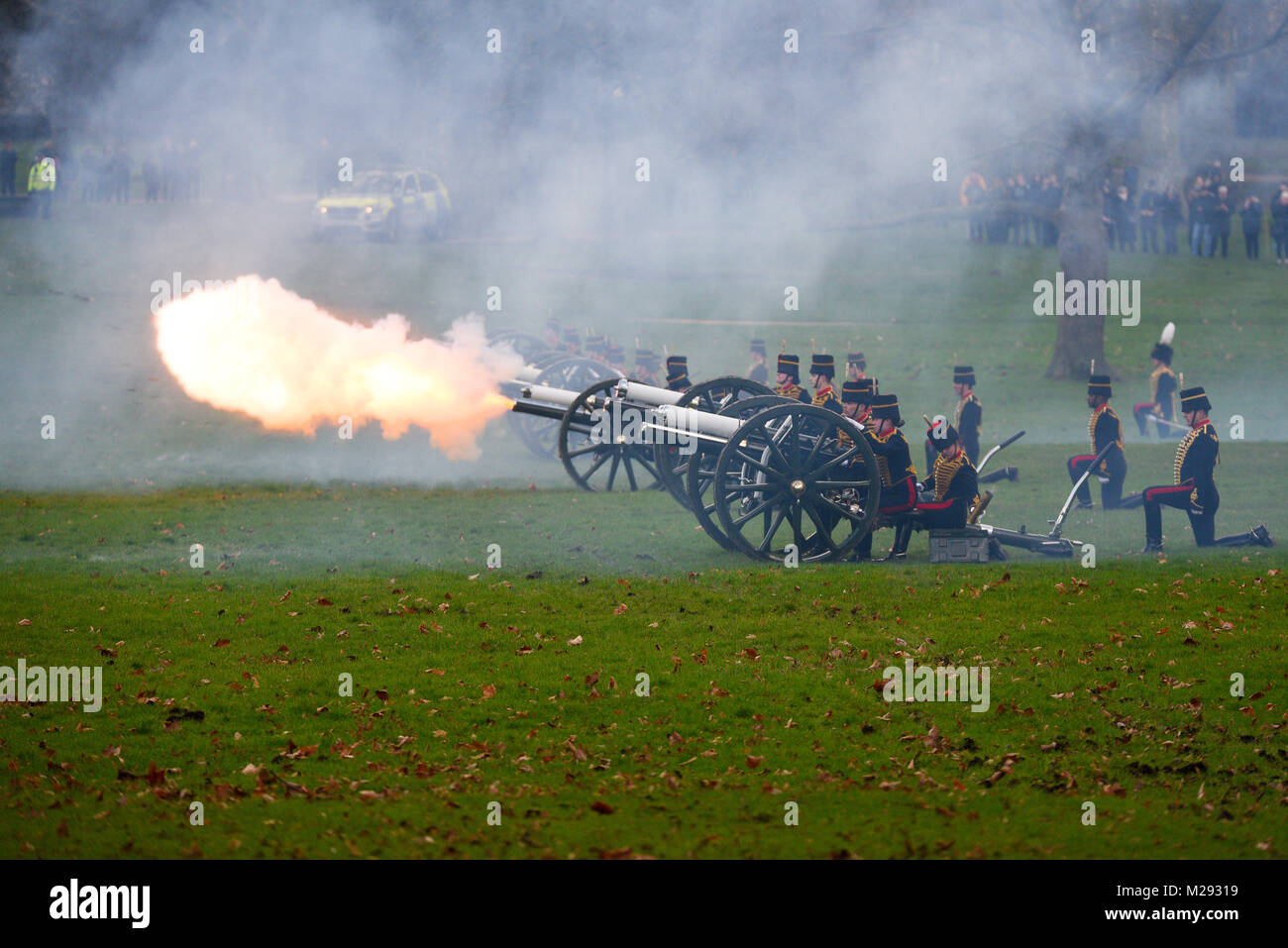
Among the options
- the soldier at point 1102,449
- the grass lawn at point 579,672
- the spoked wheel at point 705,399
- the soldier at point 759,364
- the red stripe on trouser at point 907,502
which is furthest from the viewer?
the soldier at point 759,364

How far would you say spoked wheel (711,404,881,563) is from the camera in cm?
1365

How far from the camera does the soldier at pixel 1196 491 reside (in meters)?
14.4

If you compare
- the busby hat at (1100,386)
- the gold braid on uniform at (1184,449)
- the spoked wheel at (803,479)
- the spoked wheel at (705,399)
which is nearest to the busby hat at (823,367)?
the spoked wheel at (705,399)

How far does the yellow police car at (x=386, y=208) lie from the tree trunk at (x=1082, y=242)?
57.9 ft

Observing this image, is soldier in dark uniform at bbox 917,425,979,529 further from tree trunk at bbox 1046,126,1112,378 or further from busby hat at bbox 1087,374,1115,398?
tree trunk at bbox 1046,126,1112,378

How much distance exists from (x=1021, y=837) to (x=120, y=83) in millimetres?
22423

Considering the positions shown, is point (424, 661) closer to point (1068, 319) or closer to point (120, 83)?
point (120, 83)

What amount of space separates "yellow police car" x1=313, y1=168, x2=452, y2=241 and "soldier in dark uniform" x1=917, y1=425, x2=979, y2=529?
25982 mm

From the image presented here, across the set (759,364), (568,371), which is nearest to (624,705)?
(568,371)

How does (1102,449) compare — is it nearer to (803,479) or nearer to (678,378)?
(803,479)

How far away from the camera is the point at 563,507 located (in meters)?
17.4

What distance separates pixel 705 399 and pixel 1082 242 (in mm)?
14377

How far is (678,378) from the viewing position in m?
18.6

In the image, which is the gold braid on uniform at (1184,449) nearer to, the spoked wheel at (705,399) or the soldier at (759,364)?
the spoked wheel at (705,399)
